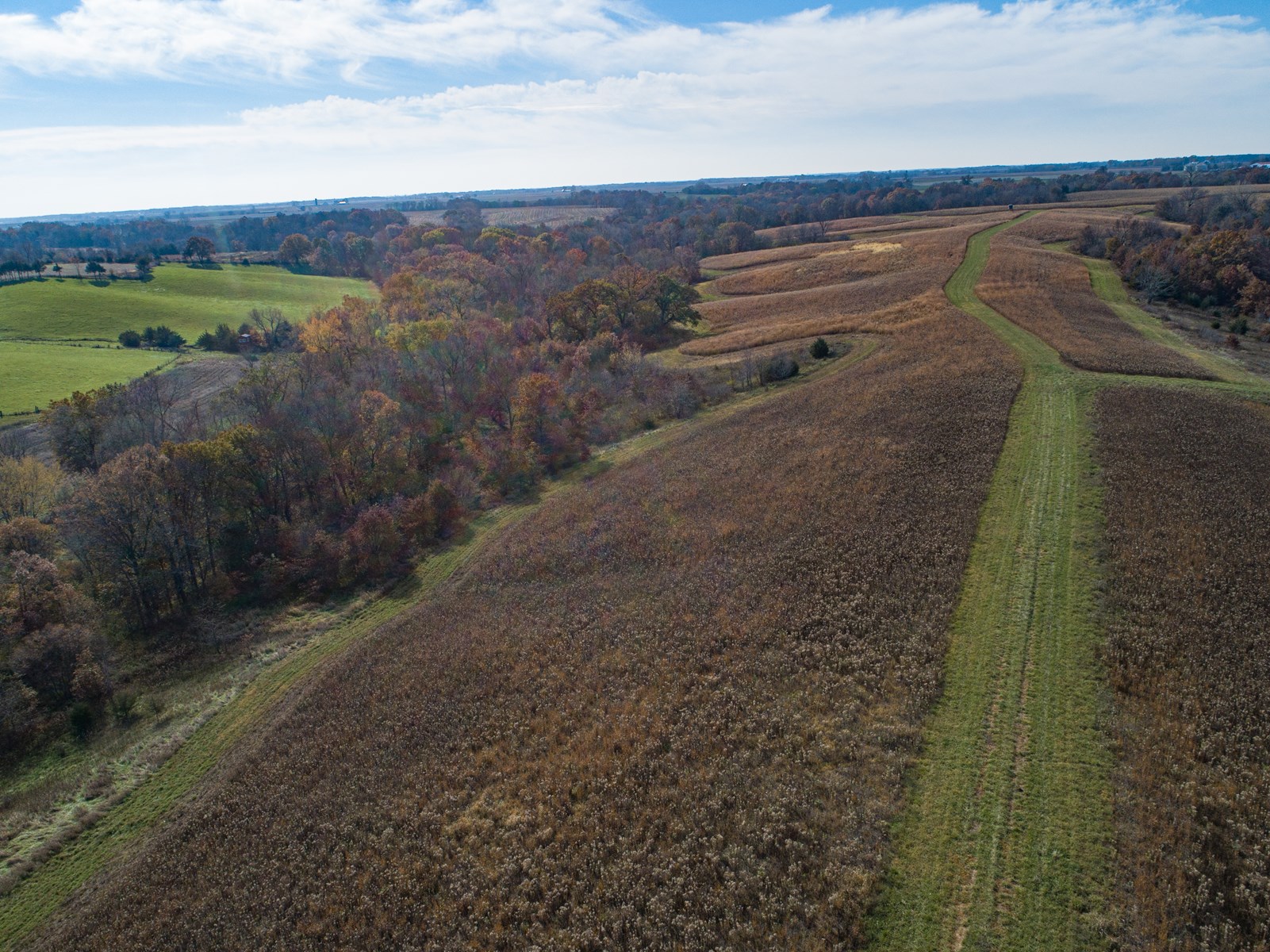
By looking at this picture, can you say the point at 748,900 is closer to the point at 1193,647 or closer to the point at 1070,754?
the point at 1070,754

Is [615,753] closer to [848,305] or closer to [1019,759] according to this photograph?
[1019,759]

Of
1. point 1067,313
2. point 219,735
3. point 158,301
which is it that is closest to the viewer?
point 219,735

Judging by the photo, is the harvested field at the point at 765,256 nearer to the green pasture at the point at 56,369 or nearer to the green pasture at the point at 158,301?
the green pasture at the point at 158,301

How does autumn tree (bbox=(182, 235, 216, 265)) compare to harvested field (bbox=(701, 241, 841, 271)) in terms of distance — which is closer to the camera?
harvested field (bbox=(701, 241, 841, 271))

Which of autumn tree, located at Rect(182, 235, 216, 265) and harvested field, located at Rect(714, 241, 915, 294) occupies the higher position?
autumn tree, located at Rect(182, 235, 216, 265)

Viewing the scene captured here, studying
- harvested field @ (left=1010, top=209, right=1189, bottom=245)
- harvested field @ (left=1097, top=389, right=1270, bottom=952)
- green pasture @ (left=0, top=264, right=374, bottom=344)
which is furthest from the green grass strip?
green pasture @ (left=0, top=264, right=374, bottom=344)

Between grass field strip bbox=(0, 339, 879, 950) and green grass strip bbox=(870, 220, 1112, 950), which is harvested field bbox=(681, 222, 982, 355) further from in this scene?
green grass strip bbox=(870, 220, 1112, 950)

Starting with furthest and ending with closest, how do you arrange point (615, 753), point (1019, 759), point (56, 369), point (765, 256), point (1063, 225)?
1. point (765, 256)
2. point (1063, 225)
3. point (56, 369)
4. point (615, 753)
5. point (1019, 759)

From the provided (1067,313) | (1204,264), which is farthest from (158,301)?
(1204,264)
